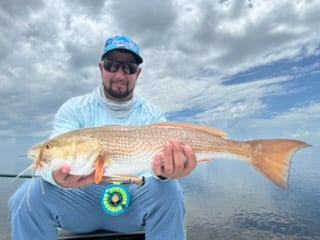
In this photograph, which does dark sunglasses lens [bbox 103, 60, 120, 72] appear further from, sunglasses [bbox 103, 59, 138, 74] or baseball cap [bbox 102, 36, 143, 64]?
baseball cap [bbox 102, 36, 143, 64]

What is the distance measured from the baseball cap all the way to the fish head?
1.89 metres

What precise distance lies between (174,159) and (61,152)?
1147mm

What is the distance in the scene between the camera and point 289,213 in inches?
1852

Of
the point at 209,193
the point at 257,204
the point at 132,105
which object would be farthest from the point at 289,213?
the point at 132,105

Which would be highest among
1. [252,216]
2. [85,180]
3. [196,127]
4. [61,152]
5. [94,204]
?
[196,127]

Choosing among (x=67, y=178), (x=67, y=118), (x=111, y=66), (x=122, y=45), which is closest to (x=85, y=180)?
(x=67, y=178)

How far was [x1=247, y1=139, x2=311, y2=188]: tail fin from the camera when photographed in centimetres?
321

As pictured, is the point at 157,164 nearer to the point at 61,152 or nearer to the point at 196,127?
the point at 196,127

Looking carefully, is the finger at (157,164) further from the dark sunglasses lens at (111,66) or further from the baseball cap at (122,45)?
the baseball cap at (122,45)

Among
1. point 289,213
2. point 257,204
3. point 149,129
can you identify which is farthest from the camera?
point 257,204

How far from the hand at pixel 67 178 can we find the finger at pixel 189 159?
996mm

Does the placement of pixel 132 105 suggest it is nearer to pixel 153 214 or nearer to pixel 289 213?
pixel 153 214

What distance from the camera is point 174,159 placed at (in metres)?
3.31

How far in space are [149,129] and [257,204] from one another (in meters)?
55.3
